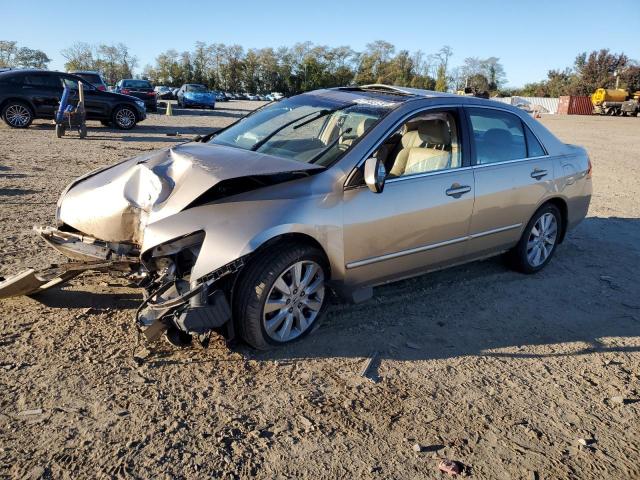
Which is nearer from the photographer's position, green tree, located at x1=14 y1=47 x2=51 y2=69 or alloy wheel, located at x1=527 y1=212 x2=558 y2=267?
alloy wheel, located at x1=527 y1=212 x2=558 y2=267

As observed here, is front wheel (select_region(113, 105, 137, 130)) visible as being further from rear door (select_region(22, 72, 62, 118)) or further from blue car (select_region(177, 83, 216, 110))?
blue car (select_region(177, 83, 216, 110))

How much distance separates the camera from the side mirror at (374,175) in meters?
3.65

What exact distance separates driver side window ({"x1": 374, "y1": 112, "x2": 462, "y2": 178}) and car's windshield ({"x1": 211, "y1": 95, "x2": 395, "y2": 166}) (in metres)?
0.31

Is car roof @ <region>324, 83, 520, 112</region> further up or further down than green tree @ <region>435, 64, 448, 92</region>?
further down

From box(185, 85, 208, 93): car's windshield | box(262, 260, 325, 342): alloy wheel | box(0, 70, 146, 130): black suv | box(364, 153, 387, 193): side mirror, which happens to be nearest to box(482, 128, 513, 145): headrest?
box(364, 153, 387, 193): side mirror

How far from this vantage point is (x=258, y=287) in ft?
11.0

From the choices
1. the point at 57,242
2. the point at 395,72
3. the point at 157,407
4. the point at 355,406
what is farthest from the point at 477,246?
the point at 395,72

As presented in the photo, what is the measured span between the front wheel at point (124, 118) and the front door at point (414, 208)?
46.1 feet

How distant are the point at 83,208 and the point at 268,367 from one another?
6.06 ft

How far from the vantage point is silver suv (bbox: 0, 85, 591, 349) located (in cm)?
331

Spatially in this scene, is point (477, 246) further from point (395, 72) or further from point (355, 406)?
point (395, 72)

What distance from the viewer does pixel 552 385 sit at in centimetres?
348

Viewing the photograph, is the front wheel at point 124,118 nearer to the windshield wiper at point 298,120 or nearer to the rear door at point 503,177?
the windshield wiper at point 298,120

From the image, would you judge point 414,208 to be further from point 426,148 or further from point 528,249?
point 528,249
